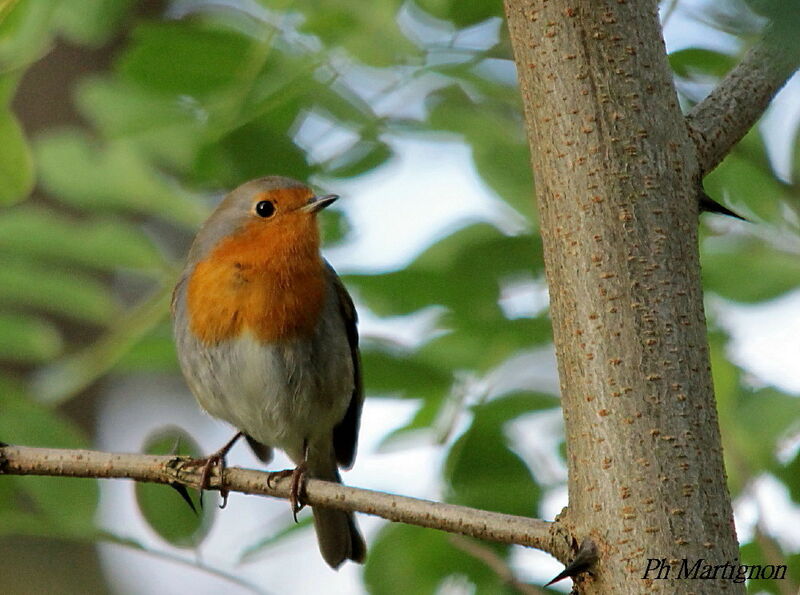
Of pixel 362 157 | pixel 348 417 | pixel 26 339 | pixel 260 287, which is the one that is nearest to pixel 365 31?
pixel 362 157

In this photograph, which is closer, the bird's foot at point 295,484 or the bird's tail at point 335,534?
the bird's foot at point 295,484

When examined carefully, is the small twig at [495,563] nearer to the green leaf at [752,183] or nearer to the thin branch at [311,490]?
the thin branch at [311,490]

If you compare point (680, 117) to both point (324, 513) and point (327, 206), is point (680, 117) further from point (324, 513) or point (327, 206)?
point (324, 513)

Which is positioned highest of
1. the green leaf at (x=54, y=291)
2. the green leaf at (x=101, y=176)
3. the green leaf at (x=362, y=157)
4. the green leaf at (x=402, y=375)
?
the green leaf at (x=101, y=176)

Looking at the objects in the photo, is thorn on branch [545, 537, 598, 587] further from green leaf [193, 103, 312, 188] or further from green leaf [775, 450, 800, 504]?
green leaf [193, 103, 312, 188]

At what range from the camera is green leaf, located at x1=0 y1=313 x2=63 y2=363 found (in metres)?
3.22

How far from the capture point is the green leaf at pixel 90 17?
302 cm

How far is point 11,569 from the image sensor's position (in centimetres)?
671

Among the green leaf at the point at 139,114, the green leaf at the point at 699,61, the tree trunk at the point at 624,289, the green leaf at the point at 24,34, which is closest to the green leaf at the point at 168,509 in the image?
the green leaf at the point at 139,114

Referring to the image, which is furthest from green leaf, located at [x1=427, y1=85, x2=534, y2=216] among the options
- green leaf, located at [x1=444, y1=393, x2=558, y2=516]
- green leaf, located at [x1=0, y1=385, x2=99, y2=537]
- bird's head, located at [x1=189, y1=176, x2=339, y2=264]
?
green leaf, located at [x1=0, y1=385, x2=99, y2=537]

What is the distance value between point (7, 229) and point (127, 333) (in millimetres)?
517

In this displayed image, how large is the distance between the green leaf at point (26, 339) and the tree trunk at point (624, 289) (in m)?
1.94

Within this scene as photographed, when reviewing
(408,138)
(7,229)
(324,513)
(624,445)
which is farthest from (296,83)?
(324,513)

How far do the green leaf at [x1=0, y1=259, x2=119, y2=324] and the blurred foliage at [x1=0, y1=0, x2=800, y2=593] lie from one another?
2 cm
